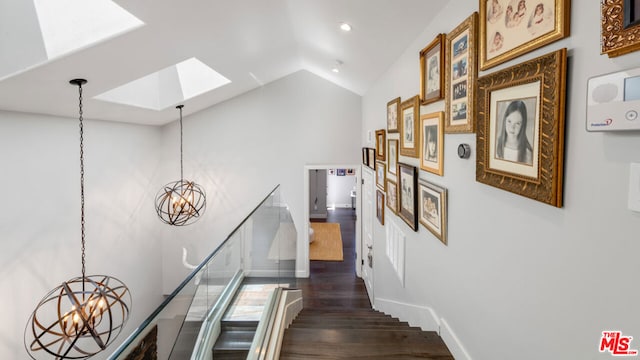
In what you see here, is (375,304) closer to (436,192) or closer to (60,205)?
(436,192)

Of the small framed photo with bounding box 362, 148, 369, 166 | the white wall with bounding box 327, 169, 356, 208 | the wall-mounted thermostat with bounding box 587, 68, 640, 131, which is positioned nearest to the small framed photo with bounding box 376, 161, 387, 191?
the small framed photo with bounding box 362, 148, 369, 166

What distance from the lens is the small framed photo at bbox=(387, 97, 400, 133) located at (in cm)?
359

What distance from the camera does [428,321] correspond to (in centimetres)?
268

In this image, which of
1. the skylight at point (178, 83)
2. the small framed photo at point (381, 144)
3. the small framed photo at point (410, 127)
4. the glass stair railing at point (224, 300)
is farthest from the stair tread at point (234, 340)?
the skylight at point (178, 83)

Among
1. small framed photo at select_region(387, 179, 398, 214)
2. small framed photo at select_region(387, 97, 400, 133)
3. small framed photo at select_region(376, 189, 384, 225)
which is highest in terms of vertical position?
small framed photo at select_region(387, 97, 400, 133)

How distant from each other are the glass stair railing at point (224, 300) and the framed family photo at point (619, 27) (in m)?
1.61

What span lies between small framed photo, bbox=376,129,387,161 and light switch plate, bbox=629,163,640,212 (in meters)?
3.46

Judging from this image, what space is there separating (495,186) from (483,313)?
0.67 metres

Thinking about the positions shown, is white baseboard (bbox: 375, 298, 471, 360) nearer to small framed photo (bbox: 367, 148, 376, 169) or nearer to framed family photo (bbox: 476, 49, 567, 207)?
framed family photo (bbox: 476, 49, 567, 207)

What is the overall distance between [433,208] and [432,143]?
0.46 meters

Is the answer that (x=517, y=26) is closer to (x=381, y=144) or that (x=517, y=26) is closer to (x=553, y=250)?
(x=553, y=250)

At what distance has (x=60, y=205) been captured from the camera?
4.20m

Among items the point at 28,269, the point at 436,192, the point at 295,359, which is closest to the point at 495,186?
the point at 436,192

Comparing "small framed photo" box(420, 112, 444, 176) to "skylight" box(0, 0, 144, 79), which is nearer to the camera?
"small framed photo" box(420, 112, 444, 176)
